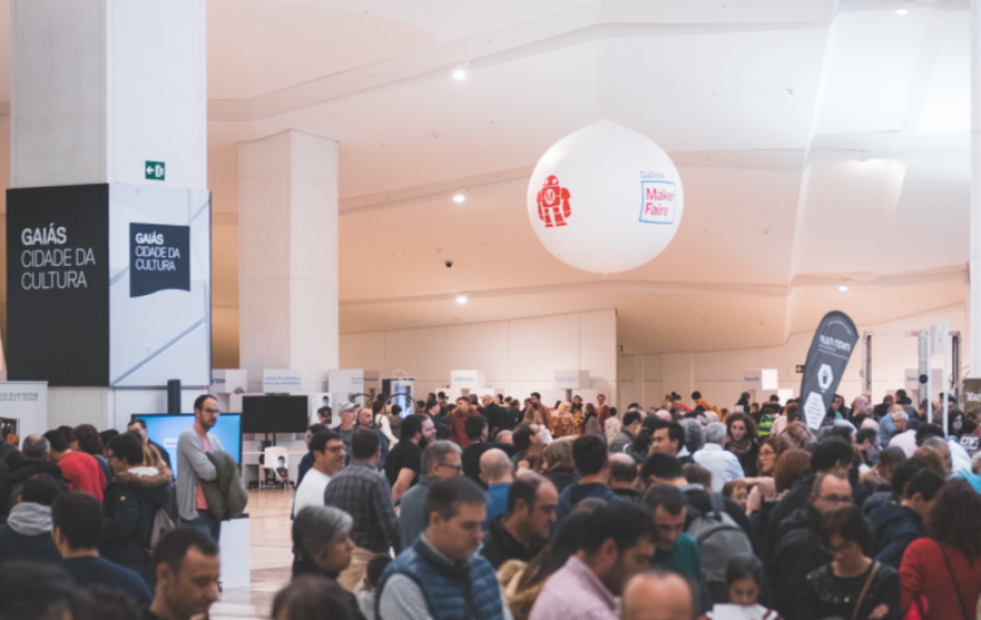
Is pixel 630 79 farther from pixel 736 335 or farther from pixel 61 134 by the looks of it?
pixel 736 335

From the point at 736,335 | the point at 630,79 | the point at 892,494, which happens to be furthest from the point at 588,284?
the point at 892,494

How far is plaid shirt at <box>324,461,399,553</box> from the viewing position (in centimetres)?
496

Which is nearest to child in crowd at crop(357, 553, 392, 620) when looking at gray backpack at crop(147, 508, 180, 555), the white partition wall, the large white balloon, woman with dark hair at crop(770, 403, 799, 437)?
gray backpack at crop(147, 508, 180, 555)

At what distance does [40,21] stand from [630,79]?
809cm

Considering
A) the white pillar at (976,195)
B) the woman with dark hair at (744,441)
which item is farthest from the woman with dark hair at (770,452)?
the white pillar at (976,195)

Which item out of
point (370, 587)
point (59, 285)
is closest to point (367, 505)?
point (370, 587)

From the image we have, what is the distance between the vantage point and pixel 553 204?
9.73 metres

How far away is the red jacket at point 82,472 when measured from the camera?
613cm

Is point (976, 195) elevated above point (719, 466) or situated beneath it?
elevated above

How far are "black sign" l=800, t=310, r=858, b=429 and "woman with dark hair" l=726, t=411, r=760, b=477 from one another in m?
0.87

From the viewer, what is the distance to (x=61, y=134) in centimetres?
852

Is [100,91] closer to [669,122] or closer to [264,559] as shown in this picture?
[264,559]

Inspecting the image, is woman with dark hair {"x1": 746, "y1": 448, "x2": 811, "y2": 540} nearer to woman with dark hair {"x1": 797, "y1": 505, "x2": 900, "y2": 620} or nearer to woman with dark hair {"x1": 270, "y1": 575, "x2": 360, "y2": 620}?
woman with dark hair {"x1": 797, "y1": 505, "x2": 900, "y2": 620}

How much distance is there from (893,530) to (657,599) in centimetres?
257
